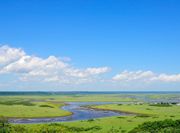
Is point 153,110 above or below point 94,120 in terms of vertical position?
below

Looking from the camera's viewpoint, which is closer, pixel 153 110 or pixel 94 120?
pixel 94 120

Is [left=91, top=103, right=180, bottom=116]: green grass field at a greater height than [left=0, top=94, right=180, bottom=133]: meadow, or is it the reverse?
[left=0, top=94, right=180, bottom=133]: meadow

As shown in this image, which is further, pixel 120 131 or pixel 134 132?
pixel 120 131

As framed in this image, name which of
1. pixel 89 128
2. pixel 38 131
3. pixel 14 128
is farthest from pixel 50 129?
pixel 89 128

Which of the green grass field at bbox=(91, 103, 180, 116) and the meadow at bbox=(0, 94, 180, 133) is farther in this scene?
the green grass field at bbox=(91, 103, 180, 116)

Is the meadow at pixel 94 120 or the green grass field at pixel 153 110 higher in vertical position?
the meadow at pixel 94 120

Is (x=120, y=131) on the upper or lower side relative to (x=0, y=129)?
lower

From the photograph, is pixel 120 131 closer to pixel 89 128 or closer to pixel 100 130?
pixel 100 130

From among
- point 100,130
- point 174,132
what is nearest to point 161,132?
point 174,132

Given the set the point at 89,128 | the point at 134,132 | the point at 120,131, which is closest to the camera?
the point at 134,132

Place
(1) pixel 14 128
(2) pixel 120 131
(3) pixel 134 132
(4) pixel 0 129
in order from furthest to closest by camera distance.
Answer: (2) pixel 120 131 < (3) pixel 134 132 < (1) pixel 14 128 < (4) pixel 0 129

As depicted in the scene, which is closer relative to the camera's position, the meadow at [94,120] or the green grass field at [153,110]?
the meadow at [94,120]
